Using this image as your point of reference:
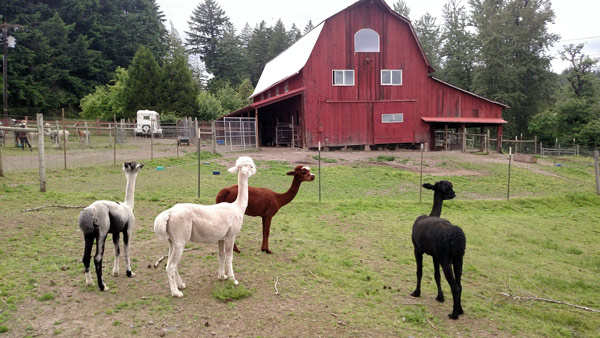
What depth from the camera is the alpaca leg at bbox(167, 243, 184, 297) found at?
201 inches

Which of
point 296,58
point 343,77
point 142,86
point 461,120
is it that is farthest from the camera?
point 142,86

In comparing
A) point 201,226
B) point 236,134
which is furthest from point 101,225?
point 236,134

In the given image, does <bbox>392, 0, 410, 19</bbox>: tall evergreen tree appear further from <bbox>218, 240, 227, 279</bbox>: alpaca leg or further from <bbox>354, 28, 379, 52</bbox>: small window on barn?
<bbox>218, 240, 227, 279</bbox>: alpaca leg

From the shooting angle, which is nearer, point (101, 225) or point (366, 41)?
point (101, 225)

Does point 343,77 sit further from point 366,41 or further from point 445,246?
point 445,246

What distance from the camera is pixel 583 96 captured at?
5056 centimetres

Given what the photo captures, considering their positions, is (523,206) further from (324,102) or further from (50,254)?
(324,102)

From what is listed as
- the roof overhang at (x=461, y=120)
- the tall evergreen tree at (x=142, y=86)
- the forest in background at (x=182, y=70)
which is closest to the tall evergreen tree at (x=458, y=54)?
the forest in background at (x=182, y=70)

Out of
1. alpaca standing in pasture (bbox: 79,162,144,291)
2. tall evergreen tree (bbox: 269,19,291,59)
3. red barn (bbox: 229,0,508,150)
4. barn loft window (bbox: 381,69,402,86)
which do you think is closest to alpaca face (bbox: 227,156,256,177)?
alpaca standing in pasture (bbox: 79,162,144,291)

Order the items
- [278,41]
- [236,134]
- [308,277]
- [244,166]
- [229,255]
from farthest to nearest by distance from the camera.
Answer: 1. [278,41]
2. [236,134]
3. [308,277]
4. [244,166]
5. [229,255]

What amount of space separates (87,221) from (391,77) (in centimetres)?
3050

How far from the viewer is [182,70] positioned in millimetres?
49969

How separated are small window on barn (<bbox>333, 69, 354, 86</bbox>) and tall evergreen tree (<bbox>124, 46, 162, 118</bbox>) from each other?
26608 mm

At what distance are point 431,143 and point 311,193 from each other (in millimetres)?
21625
